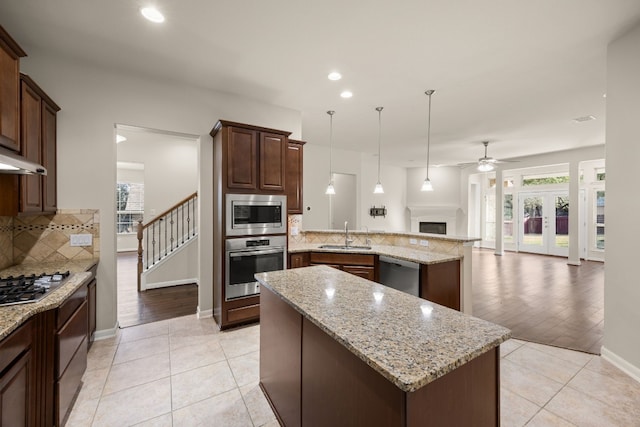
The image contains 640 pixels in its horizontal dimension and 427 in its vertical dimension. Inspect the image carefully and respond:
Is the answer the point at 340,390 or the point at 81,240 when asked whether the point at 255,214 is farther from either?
the point at 340,390

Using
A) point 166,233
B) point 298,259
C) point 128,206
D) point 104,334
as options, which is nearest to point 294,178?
point 298,259

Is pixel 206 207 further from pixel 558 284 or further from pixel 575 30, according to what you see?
pixel 558 284

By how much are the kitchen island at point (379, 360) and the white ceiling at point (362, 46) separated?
2113 mm

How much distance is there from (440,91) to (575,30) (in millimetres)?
1374

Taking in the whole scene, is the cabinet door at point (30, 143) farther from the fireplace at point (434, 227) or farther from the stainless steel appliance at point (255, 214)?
the fireplace at point (434, 227)

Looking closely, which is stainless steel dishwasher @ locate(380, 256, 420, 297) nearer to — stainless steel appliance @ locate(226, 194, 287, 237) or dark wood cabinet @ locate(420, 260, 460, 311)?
dark wood cabinet @ locate(420, 260, 460, 311)

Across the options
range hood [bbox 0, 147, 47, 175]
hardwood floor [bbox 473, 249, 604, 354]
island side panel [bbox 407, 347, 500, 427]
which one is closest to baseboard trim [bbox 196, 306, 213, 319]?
range hood [bbox 0, 147, 47, 175]

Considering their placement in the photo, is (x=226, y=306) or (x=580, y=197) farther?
(x=580, y=197)

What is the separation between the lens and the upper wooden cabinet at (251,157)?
3.06 metres

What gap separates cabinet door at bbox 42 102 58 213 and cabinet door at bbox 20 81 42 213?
9cm

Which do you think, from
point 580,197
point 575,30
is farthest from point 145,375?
point 580,197

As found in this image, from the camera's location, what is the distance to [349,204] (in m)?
7.56

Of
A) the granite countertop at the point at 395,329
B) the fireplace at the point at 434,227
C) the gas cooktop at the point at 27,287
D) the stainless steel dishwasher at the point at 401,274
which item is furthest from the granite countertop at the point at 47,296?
the fireplace at the point at 434,227

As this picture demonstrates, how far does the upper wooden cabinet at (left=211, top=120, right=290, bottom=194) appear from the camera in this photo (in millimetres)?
3061
